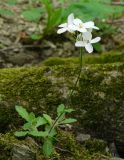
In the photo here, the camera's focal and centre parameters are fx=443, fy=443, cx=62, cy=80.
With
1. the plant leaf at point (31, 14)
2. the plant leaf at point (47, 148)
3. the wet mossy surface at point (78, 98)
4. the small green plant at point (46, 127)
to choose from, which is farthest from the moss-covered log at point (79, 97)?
the plant leaf at point (31, 14)

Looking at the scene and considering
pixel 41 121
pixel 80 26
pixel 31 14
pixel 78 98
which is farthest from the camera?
pixel 31 14

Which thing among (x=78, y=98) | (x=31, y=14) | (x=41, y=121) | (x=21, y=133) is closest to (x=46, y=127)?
(x=41, y=121)

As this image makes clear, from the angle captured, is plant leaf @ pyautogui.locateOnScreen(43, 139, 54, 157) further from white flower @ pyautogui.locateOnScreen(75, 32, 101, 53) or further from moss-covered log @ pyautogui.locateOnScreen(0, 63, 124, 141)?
white flower @ pyautogui.locateOnScreen(75, 32, 101, 53)

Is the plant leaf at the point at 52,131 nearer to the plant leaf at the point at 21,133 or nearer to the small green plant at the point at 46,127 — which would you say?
the small green plant at the point at 46,127

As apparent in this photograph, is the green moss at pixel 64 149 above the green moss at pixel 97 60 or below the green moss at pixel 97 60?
below

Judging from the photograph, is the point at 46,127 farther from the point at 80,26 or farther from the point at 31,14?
the point at 31,14

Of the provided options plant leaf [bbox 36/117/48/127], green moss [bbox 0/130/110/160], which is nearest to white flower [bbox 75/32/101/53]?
plant leaf [bbox 36/117/48/127]

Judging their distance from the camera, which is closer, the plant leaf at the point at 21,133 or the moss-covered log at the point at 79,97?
the plant leaf at the point at 21,133

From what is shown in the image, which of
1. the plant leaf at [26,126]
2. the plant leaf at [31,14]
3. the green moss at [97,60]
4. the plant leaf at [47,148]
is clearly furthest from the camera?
the plant leaf at [31,14]
